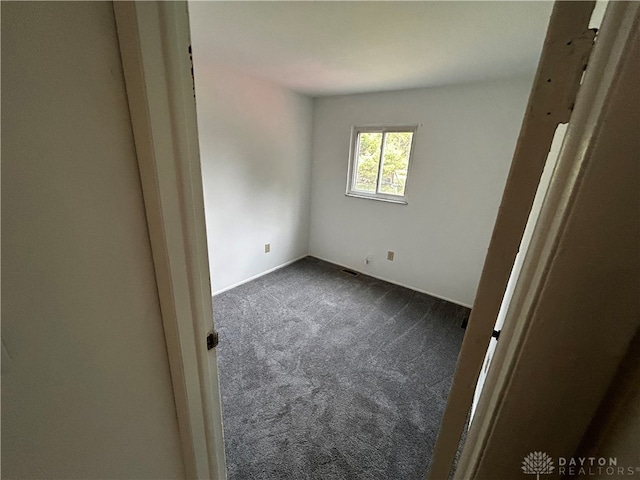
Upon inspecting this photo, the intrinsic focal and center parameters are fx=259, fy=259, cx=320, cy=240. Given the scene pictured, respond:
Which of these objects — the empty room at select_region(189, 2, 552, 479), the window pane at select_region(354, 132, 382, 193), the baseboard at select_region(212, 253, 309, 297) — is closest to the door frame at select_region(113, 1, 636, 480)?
the empty room at select_region(189, 2, 552, 479)

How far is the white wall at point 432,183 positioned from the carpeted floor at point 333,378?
0.45 m

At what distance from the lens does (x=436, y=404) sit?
167cm

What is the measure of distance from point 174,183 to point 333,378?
1730 mm

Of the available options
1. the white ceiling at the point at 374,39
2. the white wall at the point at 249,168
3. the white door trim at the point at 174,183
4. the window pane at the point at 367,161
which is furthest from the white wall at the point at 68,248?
the window pane at the point at 367,161

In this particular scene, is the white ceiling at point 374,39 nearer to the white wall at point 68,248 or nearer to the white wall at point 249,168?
the white wall at point 249,168

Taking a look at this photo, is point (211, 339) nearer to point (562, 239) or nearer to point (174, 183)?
point (174, 183)

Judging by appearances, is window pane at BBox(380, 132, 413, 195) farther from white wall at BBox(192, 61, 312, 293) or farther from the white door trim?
the white door trim

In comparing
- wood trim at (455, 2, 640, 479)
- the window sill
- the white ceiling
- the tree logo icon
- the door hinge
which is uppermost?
the white ceiling

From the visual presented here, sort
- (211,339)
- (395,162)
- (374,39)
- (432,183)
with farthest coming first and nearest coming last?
1. (395,162)
2. (432,183)
3. (374,39)
4. (211,339)

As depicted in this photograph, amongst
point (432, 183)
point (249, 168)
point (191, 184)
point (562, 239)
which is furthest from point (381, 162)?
point (562, 239)

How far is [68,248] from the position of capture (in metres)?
0.49

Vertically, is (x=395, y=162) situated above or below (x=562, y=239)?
above

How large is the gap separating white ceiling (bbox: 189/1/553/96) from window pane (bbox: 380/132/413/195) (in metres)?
0.61

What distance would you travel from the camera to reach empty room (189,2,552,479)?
1407 millimetres
